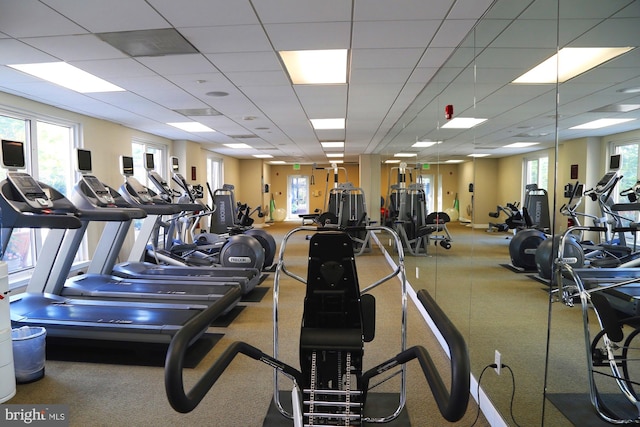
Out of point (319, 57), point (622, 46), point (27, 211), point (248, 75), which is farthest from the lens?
point (248, 75)

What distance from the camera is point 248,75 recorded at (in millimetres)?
4109

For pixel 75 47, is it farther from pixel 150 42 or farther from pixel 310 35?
pixel 310 35

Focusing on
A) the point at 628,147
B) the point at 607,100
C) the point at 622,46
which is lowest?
the point at 628,147

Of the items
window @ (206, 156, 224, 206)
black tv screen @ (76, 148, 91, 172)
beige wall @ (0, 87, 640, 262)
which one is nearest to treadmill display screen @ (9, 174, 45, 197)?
black tv screen @ (76, 148, 91, 172)

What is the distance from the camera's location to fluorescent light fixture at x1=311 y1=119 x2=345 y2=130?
680 centimetres

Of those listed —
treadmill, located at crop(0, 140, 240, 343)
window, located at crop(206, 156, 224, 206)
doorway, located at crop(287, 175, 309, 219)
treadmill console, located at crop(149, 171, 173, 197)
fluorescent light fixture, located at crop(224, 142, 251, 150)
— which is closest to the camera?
treadmill, located at crop(0, 140, 240, 343)

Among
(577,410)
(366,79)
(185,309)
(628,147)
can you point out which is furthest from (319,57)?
(577,410)

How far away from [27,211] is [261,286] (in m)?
3.13

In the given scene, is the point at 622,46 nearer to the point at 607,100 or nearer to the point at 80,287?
the point at 607,100

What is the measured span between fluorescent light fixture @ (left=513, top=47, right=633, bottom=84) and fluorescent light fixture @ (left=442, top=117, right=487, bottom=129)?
109 cm

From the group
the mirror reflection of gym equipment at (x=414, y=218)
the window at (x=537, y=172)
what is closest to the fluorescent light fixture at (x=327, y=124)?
the mirror reflection of gym equipment at (x=414, y=218)

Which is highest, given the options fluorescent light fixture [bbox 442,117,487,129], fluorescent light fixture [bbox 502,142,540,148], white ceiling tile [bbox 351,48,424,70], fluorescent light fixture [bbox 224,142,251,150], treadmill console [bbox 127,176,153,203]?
white ceiling tile [bbox 351,48,424,70]

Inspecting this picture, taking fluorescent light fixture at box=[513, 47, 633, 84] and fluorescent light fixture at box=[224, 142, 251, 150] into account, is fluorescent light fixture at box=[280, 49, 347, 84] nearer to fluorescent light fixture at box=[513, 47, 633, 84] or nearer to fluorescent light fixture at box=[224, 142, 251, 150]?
fluorescent light fixture at box=[513, 47, 633, 84]

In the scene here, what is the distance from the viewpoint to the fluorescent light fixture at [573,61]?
4.33ft
